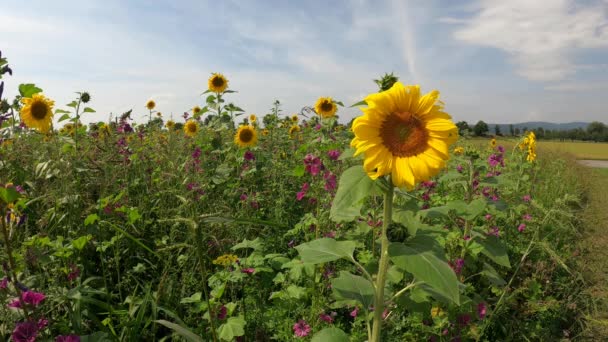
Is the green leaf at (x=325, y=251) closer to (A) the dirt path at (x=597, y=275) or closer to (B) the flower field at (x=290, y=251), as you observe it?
(B) the flower field at (x=290, y=251)

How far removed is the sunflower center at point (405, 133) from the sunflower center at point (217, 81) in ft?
14.6

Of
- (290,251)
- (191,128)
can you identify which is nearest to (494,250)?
(290,251)

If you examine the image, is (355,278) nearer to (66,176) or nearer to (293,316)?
(293,316)

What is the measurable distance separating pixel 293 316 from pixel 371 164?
150 centimetres

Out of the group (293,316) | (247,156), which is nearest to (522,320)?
(293,316)

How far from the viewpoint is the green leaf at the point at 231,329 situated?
1801mm

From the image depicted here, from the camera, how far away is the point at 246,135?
4.87 m

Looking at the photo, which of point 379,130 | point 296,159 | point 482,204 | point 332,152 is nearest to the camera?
point 379,130

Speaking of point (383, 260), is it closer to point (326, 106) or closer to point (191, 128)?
point (326, 106)

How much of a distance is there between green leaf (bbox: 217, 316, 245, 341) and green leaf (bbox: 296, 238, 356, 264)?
0.70 metres

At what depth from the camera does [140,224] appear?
3.22 meters

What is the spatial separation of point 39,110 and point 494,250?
4053mm

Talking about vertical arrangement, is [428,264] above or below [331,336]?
above

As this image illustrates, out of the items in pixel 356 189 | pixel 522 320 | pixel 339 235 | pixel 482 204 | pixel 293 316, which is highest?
pixel 356 189
